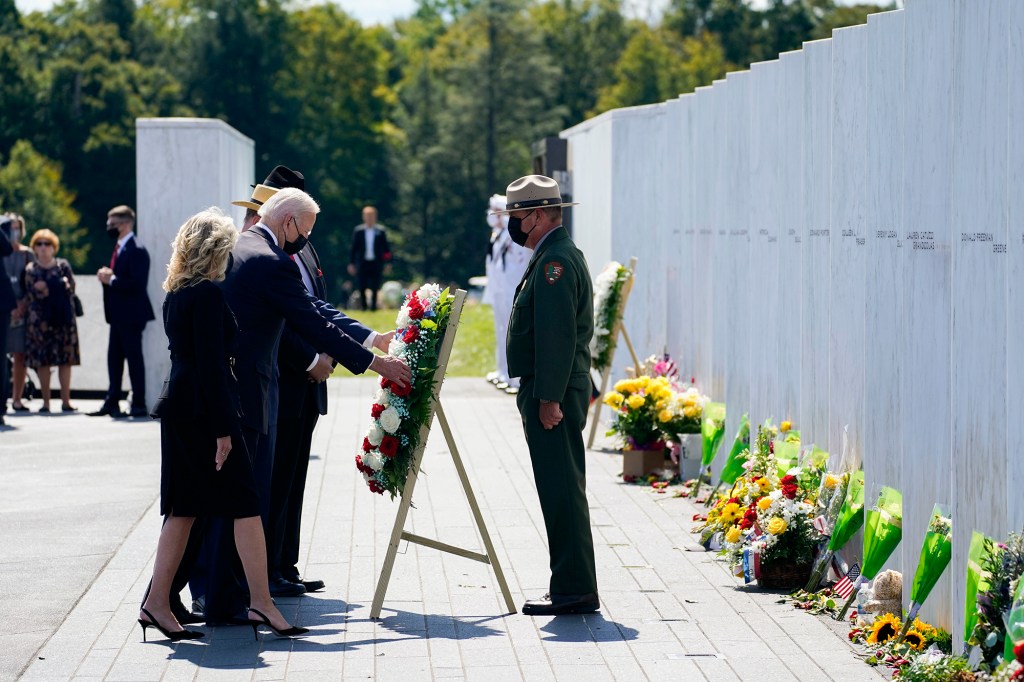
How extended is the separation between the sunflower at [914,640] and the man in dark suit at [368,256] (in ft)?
69.4

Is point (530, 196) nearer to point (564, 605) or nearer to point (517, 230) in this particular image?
point (517, 230)

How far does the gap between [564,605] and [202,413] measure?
A: 1884mm

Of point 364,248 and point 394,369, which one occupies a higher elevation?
→ point 364,248

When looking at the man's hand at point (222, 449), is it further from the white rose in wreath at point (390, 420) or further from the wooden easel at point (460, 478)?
the wooden easel at point (460, 478)

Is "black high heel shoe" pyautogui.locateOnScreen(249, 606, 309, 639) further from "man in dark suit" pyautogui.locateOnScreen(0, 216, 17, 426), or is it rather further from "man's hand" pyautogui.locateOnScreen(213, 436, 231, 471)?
"man in dark suit" pyautogui.locateOnScreen(0, 216, 17, 426)

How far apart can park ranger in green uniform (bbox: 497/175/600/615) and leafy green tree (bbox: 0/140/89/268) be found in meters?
50.0

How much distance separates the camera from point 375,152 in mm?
76500

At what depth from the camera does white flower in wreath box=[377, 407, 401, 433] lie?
7.55 meters

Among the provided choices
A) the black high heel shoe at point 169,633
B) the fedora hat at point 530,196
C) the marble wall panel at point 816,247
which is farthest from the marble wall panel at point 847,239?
the black high heel shoe at point 169,633

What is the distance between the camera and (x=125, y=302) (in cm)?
1538

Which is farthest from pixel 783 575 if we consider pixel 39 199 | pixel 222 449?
pixel 39 199

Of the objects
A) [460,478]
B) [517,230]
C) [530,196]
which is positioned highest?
[530,196]

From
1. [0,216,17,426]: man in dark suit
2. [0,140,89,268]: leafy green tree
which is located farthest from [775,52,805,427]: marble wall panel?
[0,140,89,268]: leafy green tree

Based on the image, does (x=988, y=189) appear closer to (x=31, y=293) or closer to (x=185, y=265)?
(x=185, y=265)
